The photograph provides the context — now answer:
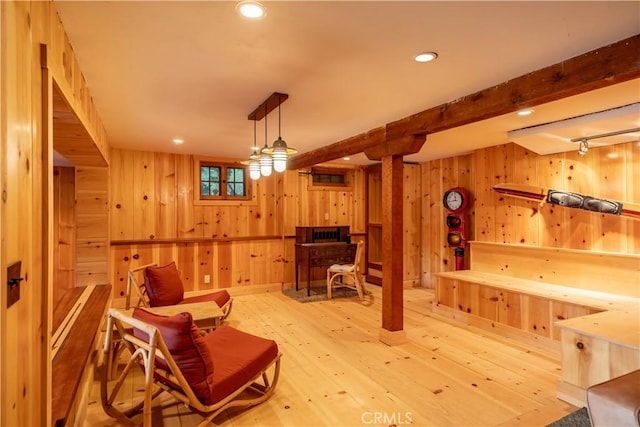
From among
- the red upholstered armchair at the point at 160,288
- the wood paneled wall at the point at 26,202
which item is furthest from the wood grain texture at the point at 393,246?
the wood paneled wall at the point at 26,202

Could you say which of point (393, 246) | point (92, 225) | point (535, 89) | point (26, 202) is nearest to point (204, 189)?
point (92, 225)

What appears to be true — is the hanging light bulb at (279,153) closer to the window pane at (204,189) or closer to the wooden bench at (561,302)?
the wooden bench at (561,302)

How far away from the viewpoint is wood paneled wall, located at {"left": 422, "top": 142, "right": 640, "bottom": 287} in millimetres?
3545

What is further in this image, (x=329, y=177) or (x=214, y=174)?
(x=329, y=177)

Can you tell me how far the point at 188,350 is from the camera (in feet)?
6.40

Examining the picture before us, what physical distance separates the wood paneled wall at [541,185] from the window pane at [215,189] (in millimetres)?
3761

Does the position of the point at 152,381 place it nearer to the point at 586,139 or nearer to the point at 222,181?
the point at 222,181

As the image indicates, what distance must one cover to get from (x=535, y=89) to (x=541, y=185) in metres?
2.43

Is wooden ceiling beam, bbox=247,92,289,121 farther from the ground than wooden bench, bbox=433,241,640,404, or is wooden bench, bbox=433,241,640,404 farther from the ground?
wooden ceiling beam, bbox=247,92,289,121

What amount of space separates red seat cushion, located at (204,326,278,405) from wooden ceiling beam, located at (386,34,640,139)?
2.35 metres

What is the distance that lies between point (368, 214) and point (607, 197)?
12.5ft

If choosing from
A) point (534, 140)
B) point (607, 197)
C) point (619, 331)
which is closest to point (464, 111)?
point (534, 140)

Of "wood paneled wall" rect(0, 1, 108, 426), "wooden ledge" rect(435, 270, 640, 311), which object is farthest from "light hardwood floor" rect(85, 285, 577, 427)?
"wood paneled wall" rect(0, 1, 108, 426)

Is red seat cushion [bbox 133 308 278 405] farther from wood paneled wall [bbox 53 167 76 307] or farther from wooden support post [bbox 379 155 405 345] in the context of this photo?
wood paneled wall [bbox 53 167 76 307]
